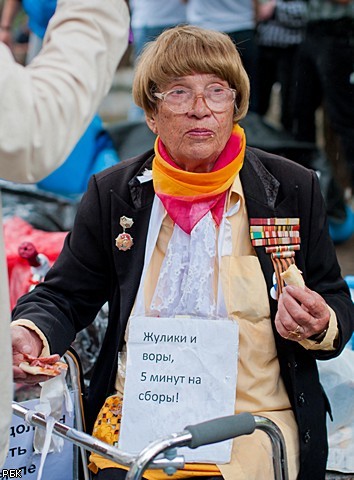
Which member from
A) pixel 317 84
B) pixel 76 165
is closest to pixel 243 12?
pixel 317 84

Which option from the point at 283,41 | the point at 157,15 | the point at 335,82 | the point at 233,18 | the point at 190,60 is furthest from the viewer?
the point at 283,41

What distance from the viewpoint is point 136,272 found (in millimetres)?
2611

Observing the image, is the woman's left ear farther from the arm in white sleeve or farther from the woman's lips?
the arm in white sleeve

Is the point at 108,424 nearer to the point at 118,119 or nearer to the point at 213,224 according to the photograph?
the point at 213,224

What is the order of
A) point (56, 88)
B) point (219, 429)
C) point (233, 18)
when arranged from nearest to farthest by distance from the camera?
1. point (56, 88)
2. point (219, 429)
3. point (233, 18)

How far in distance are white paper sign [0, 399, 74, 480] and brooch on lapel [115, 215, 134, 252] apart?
0.49 metres

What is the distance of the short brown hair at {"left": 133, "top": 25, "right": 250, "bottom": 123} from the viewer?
2596 millimetres

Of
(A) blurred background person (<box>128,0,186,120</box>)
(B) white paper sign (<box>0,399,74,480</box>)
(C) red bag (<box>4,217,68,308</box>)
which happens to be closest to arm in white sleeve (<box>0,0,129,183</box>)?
(B) white paper sign (<box>0,399,74,480</box>)

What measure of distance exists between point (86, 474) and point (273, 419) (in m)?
0.55

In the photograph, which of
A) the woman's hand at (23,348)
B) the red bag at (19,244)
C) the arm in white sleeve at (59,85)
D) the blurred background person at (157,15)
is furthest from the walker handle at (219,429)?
the blurred background person at (157,15)

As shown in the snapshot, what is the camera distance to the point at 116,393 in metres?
2.66

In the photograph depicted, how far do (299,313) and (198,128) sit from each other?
617 mm

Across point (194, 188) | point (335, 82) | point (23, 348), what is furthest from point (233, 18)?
point (23, 348)

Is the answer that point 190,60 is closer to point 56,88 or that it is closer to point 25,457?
point 56,88
